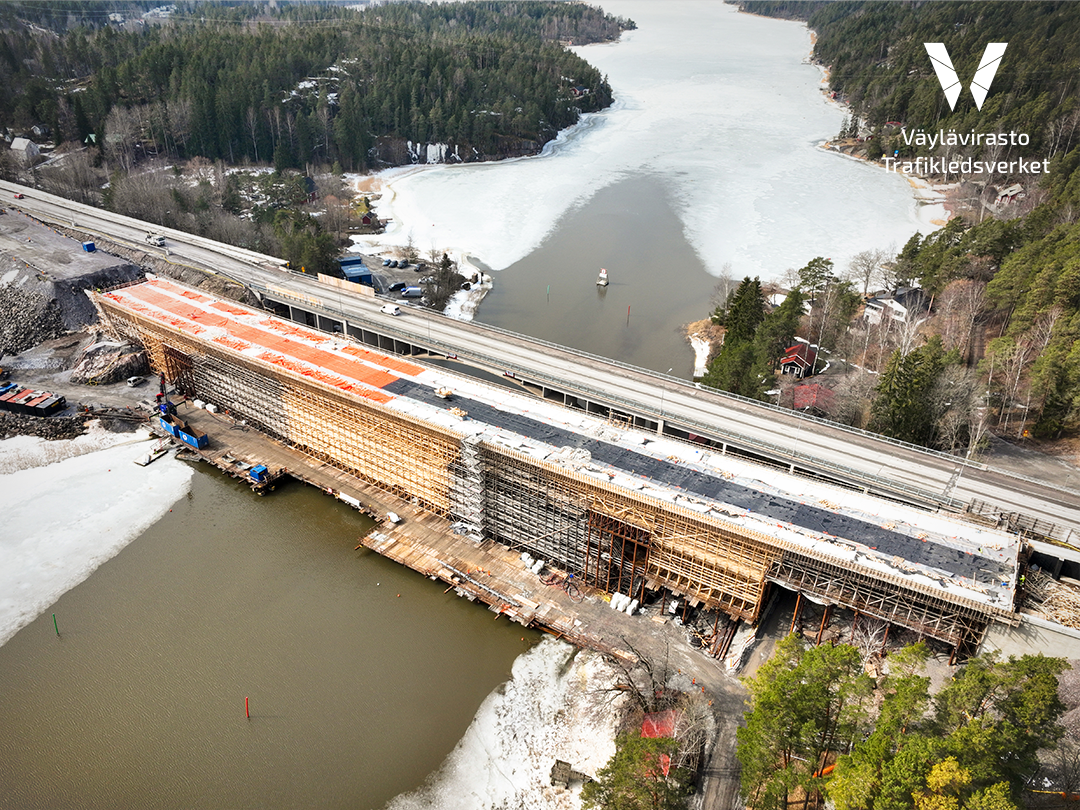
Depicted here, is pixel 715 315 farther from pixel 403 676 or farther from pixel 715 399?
pixel 403 676

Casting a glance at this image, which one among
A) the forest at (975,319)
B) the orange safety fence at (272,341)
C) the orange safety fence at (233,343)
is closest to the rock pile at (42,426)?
the orange safety fence at (272,341)

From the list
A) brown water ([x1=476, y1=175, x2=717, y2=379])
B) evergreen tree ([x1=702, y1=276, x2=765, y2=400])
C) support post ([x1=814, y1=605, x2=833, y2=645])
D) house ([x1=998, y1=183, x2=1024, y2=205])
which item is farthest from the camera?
house ([x1=998, y1=183, x2=1024, y2=205])

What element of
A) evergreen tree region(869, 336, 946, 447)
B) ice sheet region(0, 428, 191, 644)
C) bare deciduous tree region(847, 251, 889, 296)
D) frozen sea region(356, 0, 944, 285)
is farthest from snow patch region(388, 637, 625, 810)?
bare deciduous tree region(847, 251, 889, 296)

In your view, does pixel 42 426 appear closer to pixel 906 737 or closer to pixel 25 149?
pixel 906 737

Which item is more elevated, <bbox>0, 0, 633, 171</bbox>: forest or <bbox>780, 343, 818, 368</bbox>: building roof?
<bbox>0, 0, 633, 171</bbox>: forest

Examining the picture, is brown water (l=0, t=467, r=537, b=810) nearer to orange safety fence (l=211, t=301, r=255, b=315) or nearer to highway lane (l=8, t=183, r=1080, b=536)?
highway lane (l=8, t=183, r=1080, b=536)

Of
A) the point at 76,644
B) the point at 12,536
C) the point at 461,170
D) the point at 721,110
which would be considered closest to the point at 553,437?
the point at 76,644
